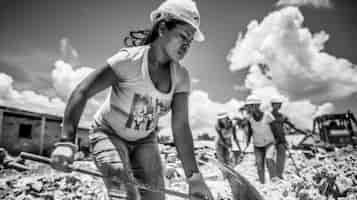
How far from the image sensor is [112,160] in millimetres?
1396

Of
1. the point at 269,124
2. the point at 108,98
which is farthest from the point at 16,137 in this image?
the point at 108,98

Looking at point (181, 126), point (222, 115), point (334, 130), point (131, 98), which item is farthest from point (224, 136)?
point (334, 130)

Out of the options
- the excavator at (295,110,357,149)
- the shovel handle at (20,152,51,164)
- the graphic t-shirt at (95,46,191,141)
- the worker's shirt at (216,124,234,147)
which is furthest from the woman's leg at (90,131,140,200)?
the excavator at (295,110,357,149)

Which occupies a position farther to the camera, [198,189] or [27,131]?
[27,131]

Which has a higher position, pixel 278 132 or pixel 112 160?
pixel 278 132

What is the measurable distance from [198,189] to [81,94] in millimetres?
892

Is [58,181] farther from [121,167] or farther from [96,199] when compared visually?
[121,167]

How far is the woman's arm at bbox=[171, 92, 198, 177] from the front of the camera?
6.16 ft

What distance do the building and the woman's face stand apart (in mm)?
15227

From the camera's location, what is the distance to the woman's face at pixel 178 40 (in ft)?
5.57

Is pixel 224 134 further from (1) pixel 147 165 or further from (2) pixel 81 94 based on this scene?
(2) pixel 81 94

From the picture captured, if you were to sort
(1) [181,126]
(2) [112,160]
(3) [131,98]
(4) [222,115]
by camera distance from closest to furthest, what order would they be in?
(2) [112,160] → (3) [131,98] → (1) [181,126] → (4) [222,115]

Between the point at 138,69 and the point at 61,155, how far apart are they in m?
0.67

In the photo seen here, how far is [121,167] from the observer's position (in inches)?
53.7
